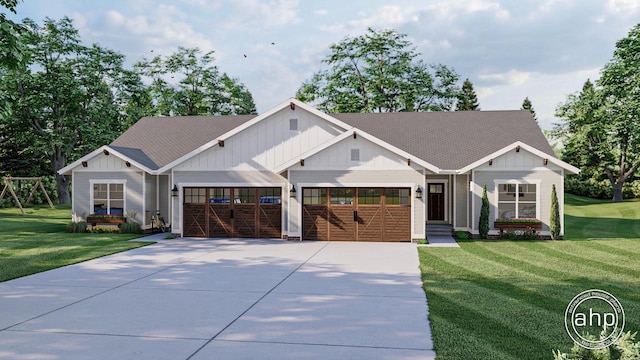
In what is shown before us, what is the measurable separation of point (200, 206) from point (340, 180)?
19.8ft

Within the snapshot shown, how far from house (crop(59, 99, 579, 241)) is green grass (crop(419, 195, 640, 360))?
251 centimetres

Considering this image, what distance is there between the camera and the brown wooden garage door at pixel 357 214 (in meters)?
19.4

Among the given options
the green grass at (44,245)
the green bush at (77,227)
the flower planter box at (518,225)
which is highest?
the flower planter box at (518,225)

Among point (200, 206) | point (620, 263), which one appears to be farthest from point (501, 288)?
point (200, 206)

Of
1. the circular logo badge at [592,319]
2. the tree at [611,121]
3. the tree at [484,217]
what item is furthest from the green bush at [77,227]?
the tree at [611,121]

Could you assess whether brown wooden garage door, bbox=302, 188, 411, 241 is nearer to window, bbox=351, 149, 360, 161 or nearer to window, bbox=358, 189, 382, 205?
window, bbox=358, 189, 382, 205

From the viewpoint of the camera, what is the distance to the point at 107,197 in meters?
22.4

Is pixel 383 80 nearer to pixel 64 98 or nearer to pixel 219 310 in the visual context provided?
pixel 64 98

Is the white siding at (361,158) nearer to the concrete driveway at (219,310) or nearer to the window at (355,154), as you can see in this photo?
the window at (355,154)

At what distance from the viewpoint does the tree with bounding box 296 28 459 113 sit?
133 ft

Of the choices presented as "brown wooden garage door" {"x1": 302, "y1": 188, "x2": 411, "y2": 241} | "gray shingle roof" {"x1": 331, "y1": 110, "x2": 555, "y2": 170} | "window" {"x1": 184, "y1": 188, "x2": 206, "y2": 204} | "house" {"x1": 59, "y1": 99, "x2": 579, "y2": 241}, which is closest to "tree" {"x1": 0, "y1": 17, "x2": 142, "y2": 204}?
"house" {"x1": 59, "y1": 99, "x2": 579, "y2": 241}

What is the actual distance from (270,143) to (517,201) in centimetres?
1009

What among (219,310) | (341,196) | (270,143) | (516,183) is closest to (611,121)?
Answer: (516,183)

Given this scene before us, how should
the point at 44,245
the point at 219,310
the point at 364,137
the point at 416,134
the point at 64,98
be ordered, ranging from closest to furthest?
the point at 219,310
the point at 44,245
the point at 364,137
the point at 416,134
the point at 64,98
